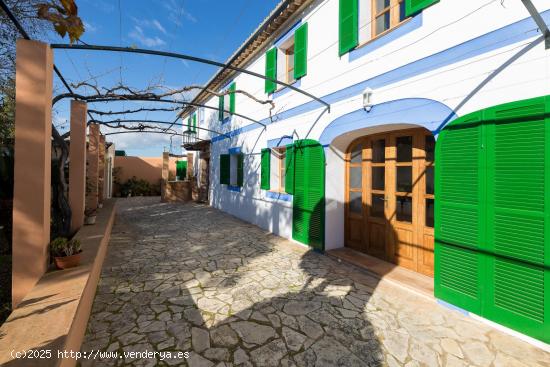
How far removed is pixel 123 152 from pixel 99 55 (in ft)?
61.7

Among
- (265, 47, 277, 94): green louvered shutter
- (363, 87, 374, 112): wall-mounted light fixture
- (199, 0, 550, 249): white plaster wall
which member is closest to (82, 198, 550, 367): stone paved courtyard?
(199, 0, 550, 249): white plaster wall

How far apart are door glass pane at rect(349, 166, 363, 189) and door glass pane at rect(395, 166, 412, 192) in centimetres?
79

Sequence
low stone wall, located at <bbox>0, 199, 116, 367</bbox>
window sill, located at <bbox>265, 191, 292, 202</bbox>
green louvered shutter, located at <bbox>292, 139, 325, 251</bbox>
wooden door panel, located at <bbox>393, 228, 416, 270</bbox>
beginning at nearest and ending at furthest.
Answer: low stone wall, located at <bbox>0, 199, 116, 367</bbox> < wooden door panel, located at <bbox>393, 228, 416, 270</bbox> < green louvered shutter, located at <bbox>292, 139, 325, 251</bbox> < window sill, located at <bbox>265, 191, 292, 202</bbox>

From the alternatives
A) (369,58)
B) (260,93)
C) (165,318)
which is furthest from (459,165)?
(260,93)

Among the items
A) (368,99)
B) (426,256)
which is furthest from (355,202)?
(368,99)

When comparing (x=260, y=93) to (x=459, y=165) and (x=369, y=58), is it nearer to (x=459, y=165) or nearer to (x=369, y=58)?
(x=369, y=58)

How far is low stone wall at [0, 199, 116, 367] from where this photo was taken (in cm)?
158

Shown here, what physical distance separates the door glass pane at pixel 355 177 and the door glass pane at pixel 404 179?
79cm


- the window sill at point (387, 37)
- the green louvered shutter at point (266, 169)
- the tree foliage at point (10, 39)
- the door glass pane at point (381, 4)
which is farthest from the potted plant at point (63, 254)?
the door glass pane at point (381, 4)

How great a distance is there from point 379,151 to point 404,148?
0.46m

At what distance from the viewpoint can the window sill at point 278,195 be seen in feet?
20.4

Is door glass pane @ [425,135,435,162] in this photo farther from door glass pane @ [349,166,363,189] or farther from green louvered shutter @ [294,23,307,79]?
green louvered shutter @ [294,23,307,79]

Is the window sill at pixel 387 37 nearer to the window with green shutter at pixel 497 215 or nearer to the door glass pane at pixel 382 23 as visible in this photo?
the door glass pane at pixel 382 23

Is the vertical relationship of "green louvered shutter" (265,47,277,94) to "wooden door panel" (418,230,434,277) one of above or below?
above
